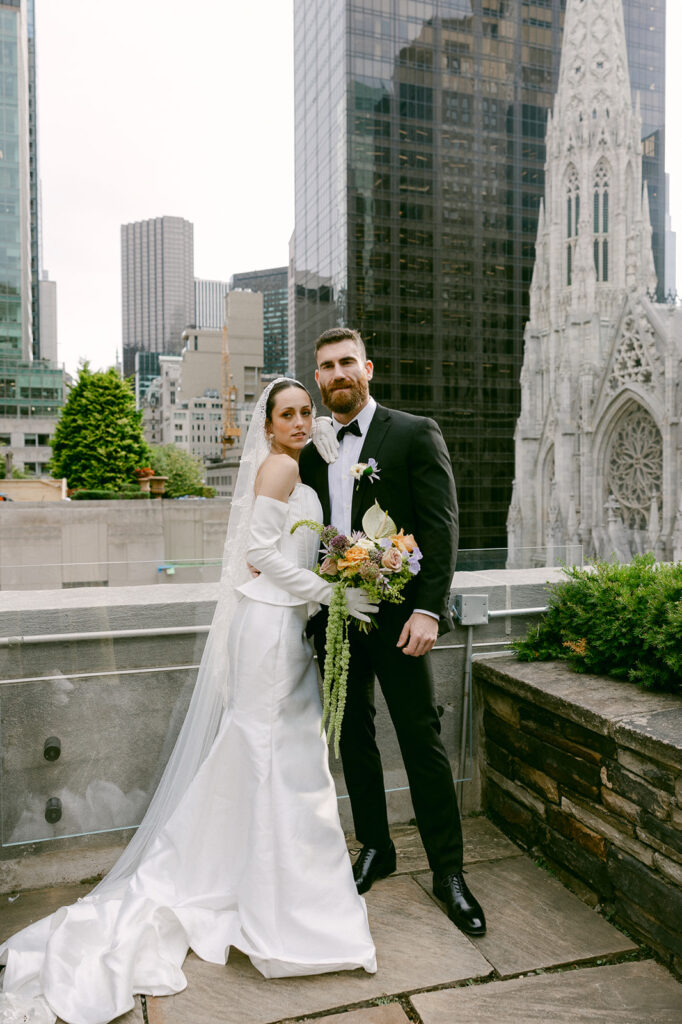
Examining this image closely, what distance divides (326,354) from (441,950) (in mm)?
2603

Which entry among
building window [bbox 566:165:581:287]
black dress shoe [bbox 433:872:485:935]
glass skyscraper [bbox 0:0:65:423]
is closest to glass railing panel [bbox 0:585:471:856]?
black dress shoe [bbox 433:872:485:935]

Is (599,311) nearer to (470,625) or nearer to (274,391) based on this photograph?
(470,625)

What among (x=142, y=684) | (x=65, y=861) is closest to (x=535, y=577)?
(x=142, y=684)

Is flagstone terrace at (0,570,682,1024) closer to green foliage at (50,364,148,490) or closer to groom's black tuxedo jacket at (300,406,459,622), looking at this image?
groom's black tuxedo jacket at (300,406,459,622)

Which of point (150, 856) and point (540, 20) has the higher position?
point (540, 20)

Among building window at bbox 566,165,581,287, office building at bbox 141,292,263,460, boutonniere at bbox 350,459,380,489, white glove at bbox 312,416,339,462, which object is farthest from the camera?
office building at bbox 141,292,263,460

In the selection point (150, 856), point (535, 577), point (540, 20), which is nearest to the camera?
point (150, 856)

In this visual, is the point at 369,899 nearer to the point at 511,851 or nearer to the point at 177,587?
the point at 511,851

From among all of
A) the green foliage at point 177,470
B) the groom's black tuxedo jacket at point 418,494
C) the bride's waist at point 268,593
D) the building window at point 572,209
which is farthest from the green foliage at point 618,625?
the green foliage at point 177,470

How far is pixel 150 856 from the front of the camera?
3.07 metres

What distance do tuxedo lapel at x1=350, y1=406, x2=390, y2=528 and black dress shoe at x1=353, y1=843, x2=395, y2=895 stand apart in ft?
5.32

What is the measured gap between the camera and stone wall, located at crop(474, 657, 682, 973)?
2.71 m

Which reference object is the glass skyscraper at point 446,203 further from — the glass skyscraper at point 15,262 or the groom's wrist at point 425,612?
→ the groom's wrist at point 425,612

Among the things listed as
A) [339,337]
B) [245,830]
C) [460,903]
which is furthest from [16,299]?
[460,903]
